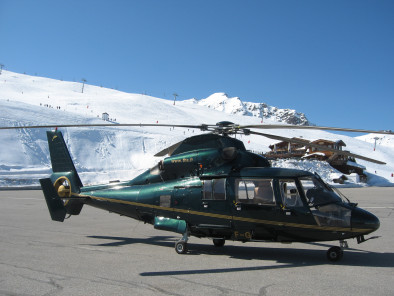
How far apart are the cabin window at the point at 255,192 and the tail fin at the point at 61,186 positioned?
5457 millimetres

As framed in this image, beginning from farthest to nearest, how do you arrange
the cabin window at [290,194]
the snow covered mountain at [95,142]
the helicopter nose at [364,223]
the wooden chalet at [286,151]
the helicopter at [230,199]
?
the wooden chalet at [286,151], the snow covered mountain at [95,142], the cabin window at [290,194], the helicopter at [230,199], the helicopter nose at [364,223]

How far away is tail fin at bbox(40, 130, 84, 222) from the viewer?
1134cm

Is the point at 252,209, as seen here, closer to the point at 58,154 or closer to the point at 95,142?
the point at 58,154

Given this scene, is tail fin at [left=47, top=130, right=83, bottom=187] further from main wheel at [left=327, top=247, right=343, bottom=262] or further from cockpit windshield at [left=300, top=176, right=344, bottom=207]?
main wheel at [left=327, top=247, right=343, bottom=262]

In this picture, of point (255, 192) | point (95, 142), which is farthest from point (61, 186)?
point (95, 142)

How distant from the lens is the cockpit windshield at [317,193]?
804cm

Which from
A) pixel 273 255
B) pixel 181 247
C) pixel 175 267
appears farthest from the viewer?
pixel 181 247

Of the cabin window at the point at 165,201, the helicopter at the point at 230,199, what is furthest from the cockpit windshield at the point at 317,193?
the cabin window at the point at 165,201

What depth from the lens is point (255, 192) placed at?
343 inches

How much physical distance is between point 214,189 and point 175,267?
93.5 inches

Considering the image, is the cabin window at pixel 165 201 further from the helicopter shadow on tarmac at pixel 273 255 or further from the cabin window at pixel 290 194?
the cabin window at pixel 290 194

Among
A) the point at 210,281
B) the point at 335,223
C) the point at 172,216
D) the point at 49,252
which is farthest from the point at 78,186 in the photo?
the point at 335,223

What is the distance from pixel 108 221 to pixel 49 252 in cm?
738

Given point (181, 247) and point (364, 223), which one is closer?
point (364, 223)
